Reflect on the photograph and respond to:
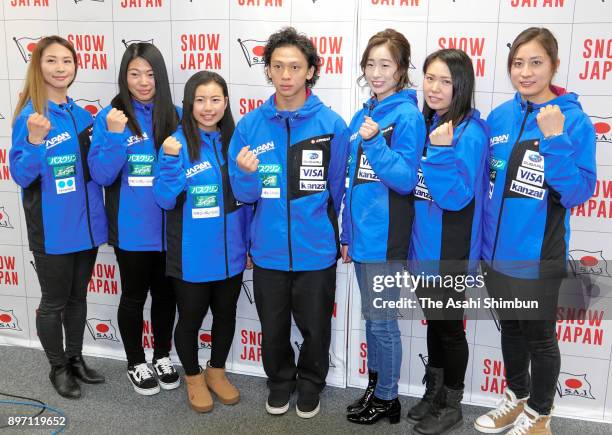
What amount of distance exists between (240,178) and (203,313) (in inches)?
28.4

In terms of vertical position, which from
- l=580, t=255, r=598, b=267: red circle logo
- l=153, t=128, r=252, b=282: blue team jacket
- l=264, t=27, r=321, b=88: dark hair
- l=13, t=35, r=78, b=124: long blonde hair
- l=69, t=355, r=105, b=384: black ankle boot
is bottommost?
l=69, t=355, r=105, b=384: black ankle boot

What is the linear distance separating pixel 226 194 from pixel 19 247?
1589 mm

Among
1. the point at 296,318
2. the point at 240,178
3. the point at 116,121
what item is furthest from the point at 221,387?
the point at 116,121

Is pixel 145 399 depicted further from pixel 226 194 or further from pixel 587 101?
pixel 587 101

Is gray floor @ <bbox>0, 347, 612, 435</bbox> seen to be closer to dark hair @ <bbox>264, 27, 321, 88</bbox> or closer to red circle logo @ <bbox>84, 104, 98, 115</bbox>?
red circle logo @ <bbox>84, 104, 98, 115</bbox>

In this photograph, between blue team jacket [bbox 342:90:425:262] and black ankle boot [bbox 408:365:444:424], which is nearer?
blue team jacket [bbox 342:90:425:262]

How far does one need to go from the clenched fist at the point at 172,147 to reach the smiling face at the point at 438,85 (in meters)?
1.02

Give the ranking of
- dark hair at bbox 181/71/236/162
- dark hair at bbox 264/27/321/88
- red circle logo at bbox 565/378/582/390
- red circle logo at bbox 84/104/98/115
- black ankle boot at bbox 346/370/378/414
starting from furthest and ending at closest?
red circle logo at bbox 84/104/98/115
red circle logo at bbox 565/378/582/390
black ankle boot at bbox 346/370/378/414
dark hair at bbox 181/71/236/162
dark hair at bbox 264/27/321/88

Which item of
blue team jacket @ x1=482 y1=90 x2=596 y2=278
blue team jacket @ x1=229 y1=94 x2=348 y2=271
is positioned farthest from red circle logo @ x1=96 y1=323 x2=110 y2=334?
blue team jacket @ x1=482 y1=90 x2=596 y2=278

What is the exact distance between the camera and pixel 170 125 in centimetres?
253

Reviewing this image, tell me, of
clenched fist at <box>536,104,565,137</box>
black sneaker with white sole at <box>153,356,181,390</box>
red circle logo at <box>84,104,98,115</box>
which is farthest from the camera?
red circle logo at <box>84,104,98,115</box>

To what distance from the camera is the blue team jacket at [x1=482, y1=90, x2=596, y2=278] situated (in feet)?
6.54

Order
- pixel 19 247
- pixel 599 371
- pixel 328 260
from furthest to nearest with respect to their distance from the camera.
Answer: pixel 19 247, pixel 599 371, pixel 328 260

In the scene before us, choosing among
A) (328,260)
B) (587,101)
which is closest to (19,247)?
(328,260)
